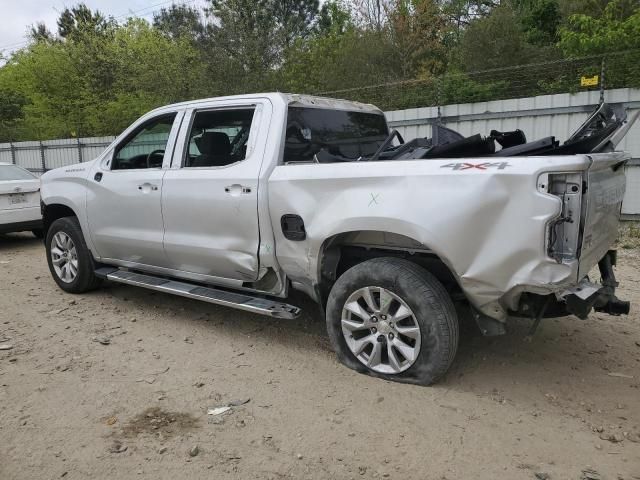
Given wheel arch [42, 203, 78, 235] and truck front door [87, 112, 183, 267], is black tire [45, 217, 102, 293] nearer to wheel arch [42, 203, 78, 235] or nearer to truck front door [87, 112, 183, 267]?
wheel arch [42, 203, 78, 235]

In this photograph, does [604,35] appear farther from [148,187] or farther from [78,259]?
[78,259]

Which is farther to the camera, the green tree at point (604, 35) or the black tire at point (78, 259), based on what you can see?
the green tree at point (604, 35)

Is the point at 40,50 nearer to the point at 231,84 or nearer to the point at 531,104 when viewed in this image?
the point at 231,84

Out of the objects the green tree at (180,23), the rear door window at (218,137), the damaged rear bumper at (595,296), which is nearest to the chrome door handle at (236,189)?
the rear door window at (218,137)

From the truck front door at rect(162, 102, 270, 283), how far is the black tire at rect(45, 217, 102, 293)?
1384 millimetres

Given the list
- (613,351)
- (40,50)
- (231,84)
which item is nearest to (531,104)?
(613,351)

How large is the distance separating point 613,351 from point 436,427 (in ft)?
6.26

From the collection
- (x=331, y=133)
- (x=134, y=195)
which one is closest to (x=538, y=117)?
(x=331, y=133)

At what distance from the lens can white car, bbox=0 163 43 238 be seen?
28.0ft

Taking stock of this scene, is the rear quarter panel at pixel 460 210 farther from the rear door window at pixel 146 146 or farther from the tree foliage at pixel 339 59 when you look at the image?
the tree foliage at pixel 339 59

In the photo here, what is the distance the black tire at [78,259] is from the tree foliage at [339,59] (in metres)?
7.91

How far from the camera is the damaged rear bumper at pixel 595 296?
3100mm

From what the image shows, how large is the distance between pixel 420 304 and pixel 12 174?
8153 millimetres

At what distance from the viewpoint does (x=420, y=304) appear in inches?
→ 134
